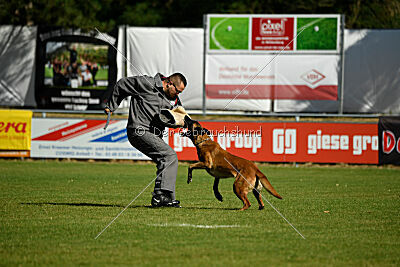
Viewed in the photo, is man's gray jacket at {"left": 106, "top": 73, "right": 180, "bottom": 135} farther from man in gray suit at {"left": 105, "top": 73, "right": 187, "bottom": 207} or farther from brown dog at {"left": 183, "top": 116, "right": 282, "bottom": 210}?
brown dog at {"left": 183, "top": 116, "right": 282, "bottom": 210}

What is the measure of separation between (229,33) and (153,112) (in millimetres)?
16019

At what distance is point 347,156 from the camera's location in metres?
19.9

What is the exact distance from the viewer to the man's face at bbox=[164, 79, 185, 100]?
10602 millimetres

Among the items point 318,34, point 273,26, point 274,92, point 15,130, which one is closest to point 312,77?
point 274,92

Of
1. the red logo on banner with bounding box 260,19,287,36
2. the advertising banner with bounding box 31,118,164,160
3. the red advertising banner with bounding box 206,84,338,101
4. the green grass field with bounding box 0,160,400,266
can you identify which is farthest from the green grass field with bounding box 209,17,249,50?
the green grass field with bounding box 0,160,400,266

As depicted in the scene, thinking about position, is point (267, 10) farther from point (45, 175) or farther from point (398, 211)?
point (398, 211)

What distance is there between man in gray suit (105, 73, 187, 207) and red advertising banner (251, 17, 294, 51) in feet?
51.2

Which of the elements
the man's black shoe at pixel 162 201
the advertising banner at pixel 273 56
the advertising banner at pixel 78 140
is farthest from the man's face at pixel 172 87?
the advertising banner at pixel 273 56

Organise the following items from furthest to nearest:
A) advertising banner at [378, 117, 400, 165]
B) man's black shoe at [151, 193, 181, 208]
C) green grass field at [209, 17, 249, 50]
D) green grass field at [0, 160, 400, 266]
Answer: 1. green grass field at [209, 17, 249, 50]
2. advertising banner at [378, 117, 400, 165]
3. man's black shoe at [151, 193, 181, 208]
4. green grass field at [0, 160, 400, 266]

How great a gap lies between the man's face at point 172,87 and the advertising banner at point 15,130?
35.6 feet

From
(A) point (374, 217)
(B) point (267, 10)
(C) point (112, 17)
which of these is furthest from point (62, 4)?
(A) point (374, 217)

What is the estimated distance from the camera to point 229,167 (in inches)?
419

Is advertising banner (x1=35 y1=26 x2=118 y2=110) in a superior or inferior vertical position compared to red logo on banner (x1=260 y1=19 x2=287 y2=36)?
inferior

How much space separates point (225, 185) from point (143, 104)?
5.70 metres
